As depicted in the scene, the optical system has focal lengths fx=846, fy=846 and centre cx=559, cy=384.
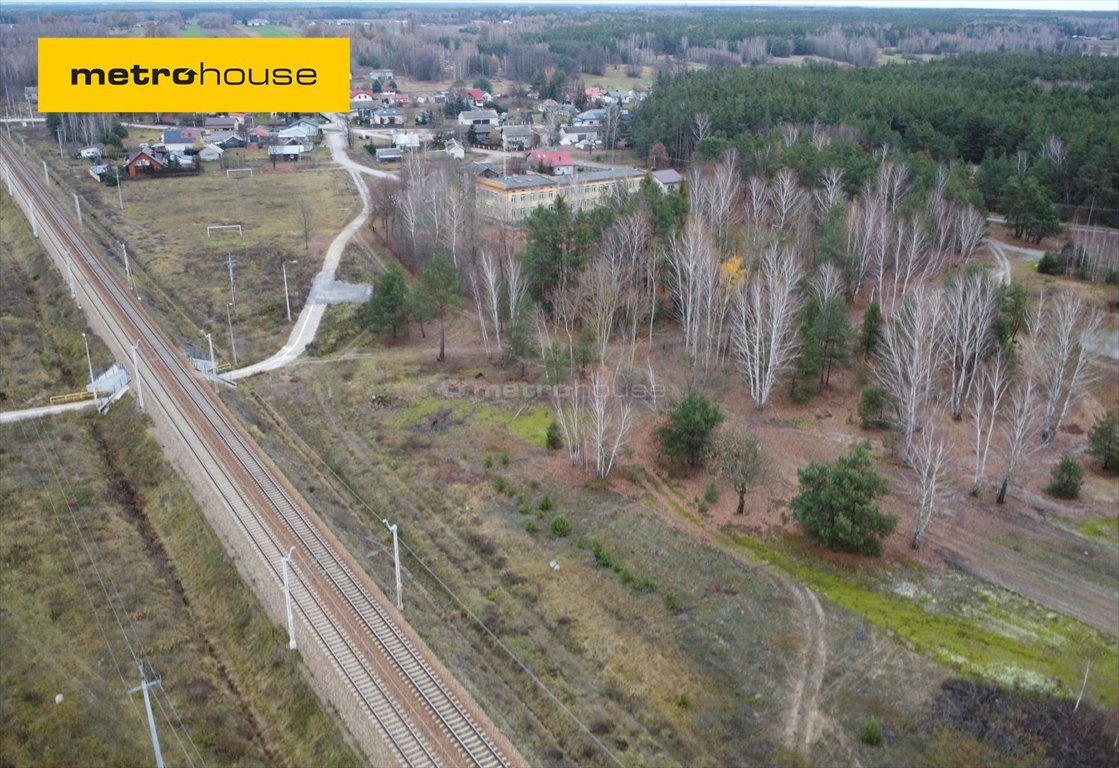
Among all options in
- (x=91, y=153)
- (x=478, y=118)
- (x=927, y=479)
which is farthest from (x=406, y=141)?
(x=927, y=479)

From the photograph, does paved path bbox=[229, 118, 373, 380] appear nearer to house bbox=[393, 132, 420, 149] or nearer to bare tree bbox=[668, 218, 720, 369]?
house bbox=[393, 132, 420, 149]

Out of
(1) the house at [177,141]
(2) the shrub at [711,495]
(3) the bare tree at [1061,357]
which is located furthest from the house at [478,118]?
(2) the shrub at [711,495]

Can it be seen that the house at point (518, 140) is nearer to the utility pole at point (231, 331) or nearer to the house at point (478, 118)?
the house at point (478, 118)

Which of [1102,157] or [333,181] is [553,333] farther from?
[333,181]

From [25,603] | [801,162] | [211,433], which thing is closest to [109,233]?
[211,433]

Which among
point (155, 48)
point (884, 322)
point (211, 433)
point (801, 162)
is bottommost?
point (211, 433)

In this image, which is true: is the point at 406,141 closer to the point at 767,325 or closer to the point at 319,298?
the point at 319,298

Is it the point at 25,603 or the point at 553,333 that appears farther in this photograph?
the point at 553,333
